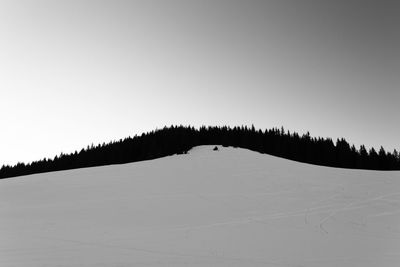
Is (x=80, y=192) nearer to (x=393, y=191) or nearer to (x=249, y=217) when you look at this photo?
(x=249, y=217)

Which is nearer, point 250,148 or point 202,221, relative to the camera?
point 202,221

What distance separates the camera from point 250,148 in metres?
63.4

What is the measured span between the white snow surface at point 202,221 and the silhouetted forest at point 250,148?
3544 centimetres

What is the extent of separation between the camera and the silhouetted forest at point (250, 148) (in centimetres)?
6056

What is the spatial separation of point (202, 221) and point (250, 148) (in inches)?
2038

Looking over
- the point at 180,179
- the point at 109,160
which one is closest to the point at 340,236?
the point at 180,179

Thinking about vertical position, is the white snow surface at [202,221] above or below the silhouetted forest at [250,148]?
below

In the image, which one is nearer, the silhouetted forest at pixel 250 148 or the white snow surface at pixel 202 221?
the white snow surface at pixel 202 221

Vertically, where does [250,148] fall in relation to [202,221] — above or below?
above

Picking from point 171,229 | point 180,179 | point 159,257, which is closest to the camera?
point 159,257

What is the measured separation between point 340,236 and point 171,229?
674 centimetres

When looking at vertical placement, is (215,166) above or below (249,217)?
above

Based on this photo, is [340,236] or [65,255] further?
[340,236]

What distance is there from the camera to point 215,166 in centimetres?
3170
